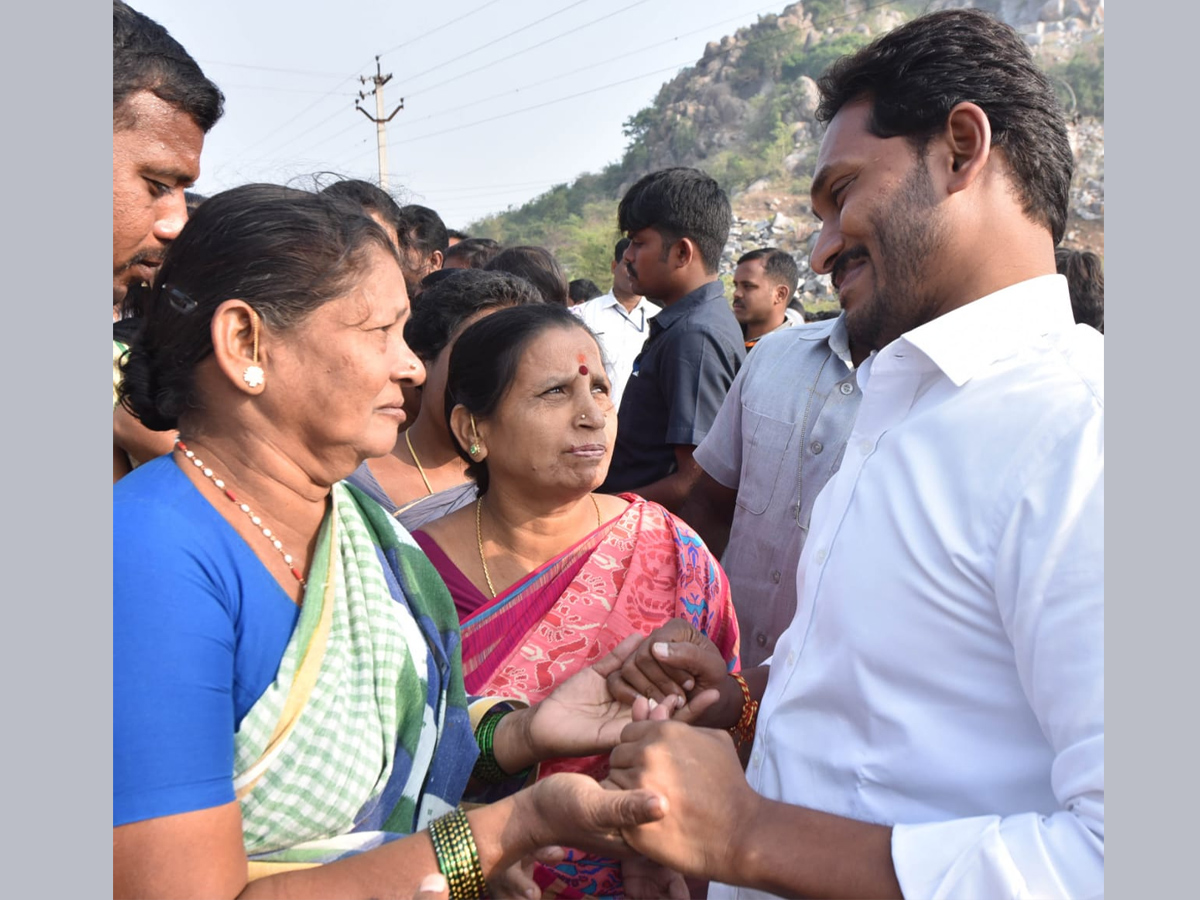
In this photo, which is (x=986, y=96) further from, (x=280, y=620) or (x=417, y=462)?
(x=417, y=462)

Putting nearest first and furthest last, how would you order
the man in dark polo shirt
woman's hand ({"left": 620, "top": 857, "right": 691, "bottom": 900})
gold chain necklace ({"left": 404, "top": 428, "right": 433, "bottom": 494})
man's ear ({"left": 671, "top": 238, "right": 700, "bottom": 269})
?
1. woman's hand ({"left": 620, "top": 857, "right": 691, "bottom": 900})
2. gold chain necklace ({"left": 404, "top": 428, "right": 433, "bottom": 494})
3. the man in dark polo shirt
4. man's ear ({"left": 671, "top": 238, "right": 700, "bottom": 269})

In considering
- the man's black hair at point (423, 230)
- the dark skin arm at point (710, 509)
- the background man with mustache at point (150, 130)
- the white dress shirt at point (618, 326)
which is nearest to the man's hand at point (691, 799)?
Answer: the background man with mustache at point (150, 130)

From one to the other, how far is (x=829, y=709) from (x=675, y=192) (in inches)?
148

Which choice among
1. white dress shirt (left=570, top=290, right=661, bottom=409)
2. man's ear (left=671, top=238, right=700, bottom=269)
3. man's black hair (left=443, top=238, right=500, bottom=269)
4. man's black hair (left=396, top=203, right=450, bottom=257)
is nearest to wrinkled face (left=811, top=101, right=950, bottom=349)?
man's ear (left=671, top=238, right=700, bottom=269)

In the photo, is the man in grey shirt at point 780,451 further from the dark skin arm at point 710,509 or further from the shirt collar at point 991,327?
the shirt collar at point 991,327

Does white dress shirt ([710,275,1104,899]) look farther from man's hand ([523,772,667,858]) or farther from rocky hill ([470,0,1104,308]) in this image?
Result: rocky hill ([470,0,1104,308])

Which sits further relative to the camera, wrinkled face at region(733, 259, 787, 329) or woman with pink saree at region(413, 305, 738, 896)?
wrinkled face at region(733, 259, 787, 329)

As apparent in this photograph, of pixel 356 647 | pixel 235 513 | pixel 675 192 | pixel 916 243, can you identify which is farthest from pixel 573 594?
pixel 675 192

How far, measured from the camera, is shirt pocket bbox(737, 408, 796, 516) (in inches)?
132

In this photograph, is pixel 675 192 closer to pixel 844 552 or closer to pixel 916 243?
pixel 916 243

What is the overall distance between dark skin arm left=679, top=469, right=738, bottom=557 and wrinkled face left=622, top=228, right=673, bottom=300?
1430 millimetres

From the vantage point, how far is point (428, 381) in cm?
394

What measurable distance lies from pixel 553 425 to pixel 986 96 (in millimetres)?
1542

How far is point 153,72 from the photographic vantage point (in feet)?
7.27
